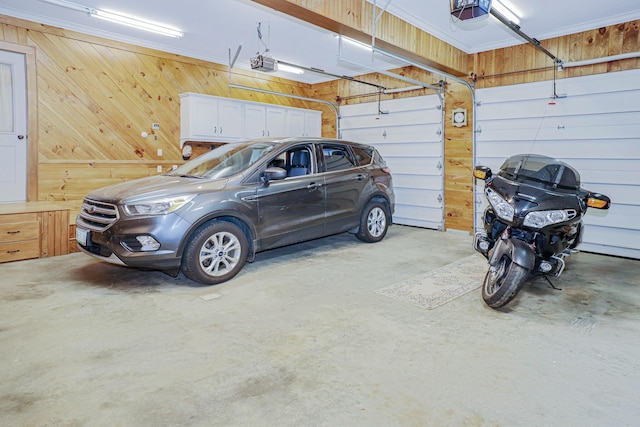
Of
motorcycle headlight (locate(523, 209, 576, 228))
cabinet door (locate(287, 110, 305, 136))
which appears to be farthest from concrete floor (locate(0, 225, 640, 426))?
cabinet door (locate(287, 110, 305, 136))

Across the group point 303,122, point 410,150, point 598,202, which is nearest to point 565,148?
point 410,150

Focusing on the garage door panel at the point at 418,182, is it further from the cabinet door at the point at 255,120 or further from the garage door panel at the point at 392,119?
the cabinet door at the point at 255,120

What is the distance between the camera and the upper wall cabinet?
6.21m

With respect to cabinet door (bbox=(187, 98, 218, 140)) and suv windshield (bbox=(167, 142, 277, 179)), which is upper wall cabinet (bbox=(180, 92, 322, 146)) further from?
suv windshield (bbox=(167, 142, 277, 179))

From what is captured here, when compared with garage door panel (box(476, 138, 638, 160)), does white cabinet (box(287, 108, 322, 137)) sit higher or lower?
higher

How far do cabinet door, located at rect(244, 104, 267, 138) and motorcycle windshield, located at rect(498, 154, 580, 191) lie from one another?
4.46 m

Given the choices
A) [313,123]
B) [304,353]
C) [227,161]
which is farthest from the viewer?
[313,123]

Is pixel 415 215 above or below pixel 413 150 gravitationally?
below

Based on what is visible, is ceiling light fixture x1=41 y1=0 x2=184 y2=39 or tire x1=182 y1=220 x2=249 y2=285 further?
ceiling light fixture x1=41 y1=0 x2=184 y2=39

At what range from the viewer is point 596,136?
5.05 meters

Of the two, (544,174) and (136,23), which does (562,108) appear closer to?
(544,174)

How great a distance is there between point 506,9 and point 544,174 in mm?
2254

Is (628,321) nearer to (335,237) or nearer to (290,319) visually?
(290,319)

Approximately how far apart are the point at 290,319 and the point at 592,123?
4.75 metres
